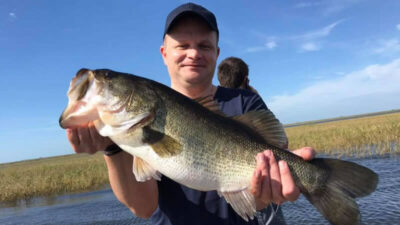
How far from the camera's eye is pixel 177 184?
322 centimetres

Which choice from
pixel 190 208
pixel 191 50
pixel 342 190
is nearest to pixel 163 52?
pixel 191 50

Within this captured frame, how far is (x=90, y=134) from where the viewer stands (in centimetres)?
250

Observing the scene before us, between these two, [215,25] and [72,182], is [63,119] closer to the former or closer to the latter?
[215,25]

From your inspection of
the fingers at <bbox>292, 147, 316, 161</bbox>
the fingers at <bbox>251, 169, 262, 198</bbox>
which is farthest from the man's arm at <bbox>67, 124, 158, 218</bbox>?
the fingers at <bbox>292, 147, 316, 161</bbox>

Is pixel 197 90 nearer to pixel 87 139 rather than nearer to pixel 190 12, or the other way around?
pixel 190 12

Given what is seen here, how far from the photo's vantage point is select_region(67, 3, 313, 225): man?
105 inches

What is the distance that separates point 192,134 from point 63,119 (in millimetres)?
1088

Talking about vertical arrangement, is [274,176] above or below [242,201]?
above

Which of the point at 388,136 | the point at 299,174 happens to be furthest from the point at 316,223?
the point at 388,136

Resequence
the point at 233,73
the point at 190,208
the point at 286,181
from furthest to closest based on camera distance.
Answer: the point at 233,73
the point at 190,208
the point at 286,181

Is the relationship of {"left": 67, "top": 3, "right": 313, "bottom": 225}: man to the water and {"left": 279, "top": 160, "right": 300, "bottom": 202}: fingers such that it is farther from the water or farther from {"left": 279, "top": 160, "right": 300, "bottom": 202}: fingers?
the water

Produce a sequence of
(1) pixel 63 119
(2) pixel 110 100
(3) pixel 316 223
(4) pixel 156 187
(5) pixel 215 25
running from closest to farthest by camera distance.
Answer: (1) pixel 63 119 → (2) pixel 110 100 → (4) pixel 156 187 → (5) pixel 215 25 → (3) pixel 316 223

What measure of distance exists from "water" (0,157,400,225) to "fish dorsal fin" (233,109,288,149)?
25.7ft

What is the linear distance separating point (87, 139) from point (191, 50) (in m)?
1.62
